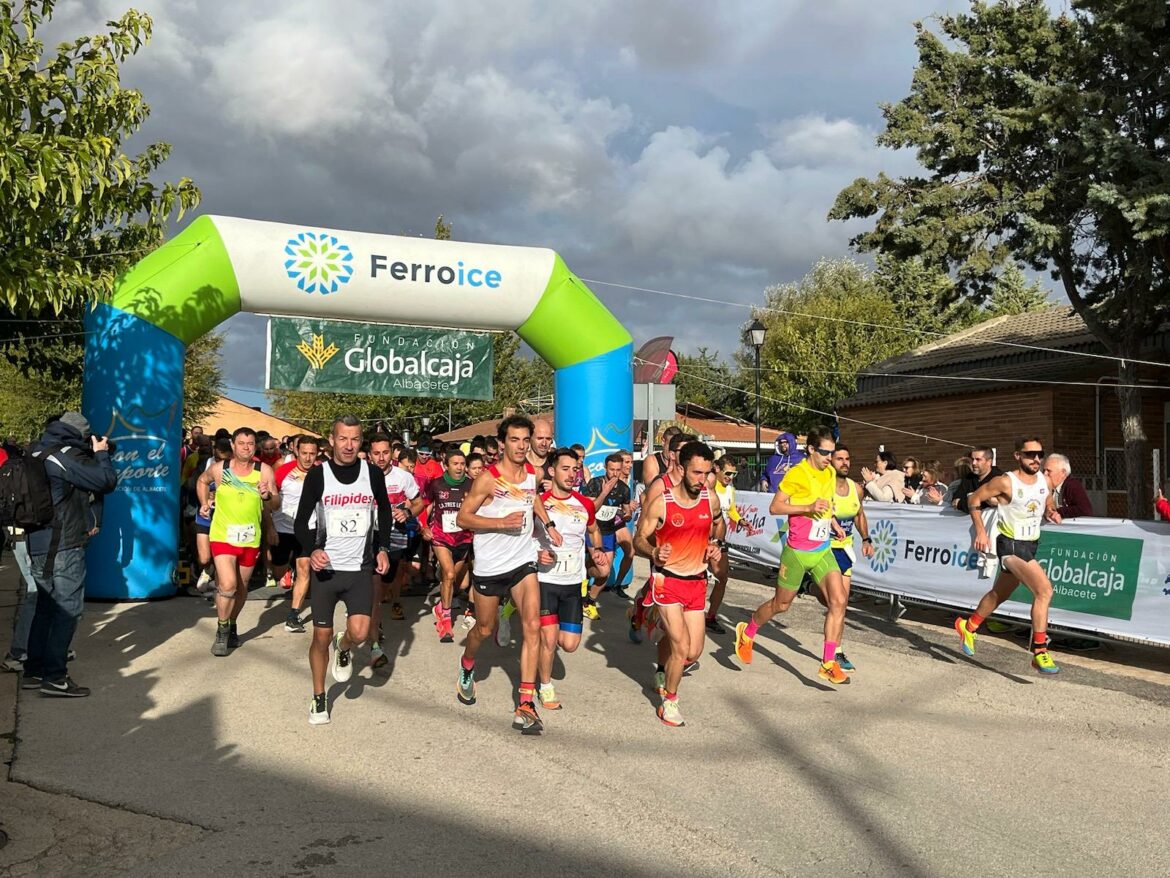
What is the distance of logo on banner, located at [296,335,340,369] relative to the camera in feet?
40.6

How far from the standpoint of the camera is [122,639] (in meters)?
8.81

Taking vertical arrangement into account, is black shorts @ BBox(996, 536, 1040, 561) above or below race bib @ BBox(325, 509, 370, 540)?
below

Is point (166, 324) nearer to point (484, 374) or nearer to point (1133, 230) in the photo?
point (484, 374)

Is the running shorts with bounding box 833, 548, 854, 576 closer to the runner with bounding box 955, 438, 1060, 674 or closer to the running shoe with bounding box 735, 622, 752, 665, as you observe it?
the running shoe with bounding box 735, 622, 752, 665

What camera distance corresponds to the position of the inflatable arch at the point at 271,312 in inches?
421

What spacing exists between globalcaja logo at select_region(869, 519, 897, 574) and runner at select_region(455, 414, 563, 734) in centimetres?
558

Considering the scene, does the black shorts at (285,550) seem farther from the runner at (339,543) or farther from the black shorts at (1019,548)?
the black shorts at (1019,548)

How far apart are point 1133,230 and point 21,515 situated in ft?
49.0

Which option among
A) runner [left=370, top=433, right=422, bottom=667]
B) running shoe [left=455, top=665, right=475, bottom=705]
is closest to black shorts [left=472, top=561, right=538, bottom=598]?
running shoe [left=455, top=665, right=475, bottom=705]

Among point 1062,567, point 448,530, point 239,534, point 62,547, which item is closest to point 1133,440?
point 1062,567

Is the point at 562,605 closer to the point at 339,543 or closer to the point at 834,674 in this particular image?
the point at 339,543

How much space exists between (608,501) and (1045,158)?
41.8ft

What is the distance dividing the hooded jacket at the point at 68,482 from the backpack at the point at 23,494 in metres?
0.21

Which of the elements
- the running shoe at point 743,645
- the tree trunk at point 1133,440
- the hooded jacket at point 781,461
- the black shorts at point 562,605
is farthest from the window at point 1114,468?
the black shorts at point 562,605
